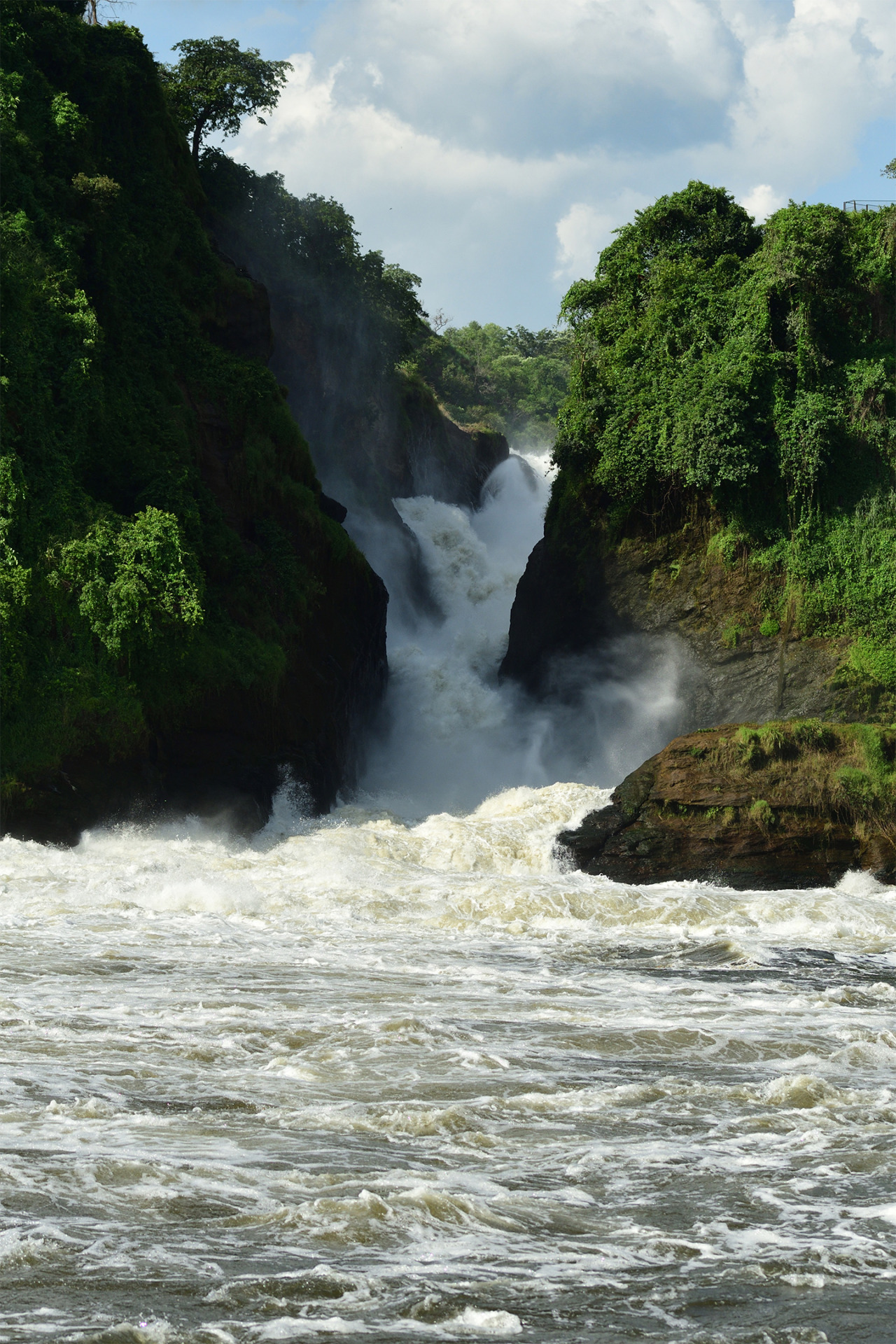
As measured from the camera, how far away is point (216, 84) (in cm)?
2909

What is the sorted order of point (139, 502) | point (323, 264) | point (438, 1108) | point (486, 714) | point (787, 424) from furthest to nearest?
point (323, 264)
point (486, 714)
point (787, 424)
point (139, 502)
point (438, 1108)

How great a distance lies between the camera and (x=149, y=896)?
1423cm

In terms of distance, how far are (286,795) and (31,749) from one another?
5.03 meters

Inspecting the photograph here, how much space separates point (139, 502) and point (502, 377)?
44969 mm

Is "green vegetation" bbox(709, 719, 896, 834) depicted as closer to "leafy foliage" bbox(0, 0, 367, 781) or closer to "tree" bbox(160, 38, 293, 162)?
"leafy foliage" bbox(0, 0, 367, 781)

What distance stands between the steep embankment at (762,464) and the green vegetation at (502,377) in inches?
914

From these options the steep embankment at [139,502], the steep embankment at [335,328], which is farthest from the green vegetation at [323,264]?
the steep embankment at [139,502]

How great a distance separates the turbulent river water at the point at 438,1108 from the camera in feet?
14.0

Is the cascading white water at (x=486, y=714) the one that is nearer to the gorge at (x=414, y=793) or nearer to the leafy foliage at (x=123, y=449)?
the gorge at (x=414, y=793)

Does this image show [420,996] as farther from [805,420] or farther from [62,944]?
[805,420]

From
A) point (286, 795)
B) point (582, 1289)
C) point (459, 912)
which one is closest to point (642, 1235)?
point (582, 1289)

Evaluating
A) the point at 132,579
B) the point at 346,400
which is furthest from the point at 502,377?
the point at 132,579

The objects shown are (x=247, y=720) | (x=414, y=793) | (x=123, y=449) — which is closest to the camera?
(x=123, y=449)

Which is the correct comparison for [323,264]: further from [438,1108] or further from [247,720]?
[438,1108]
